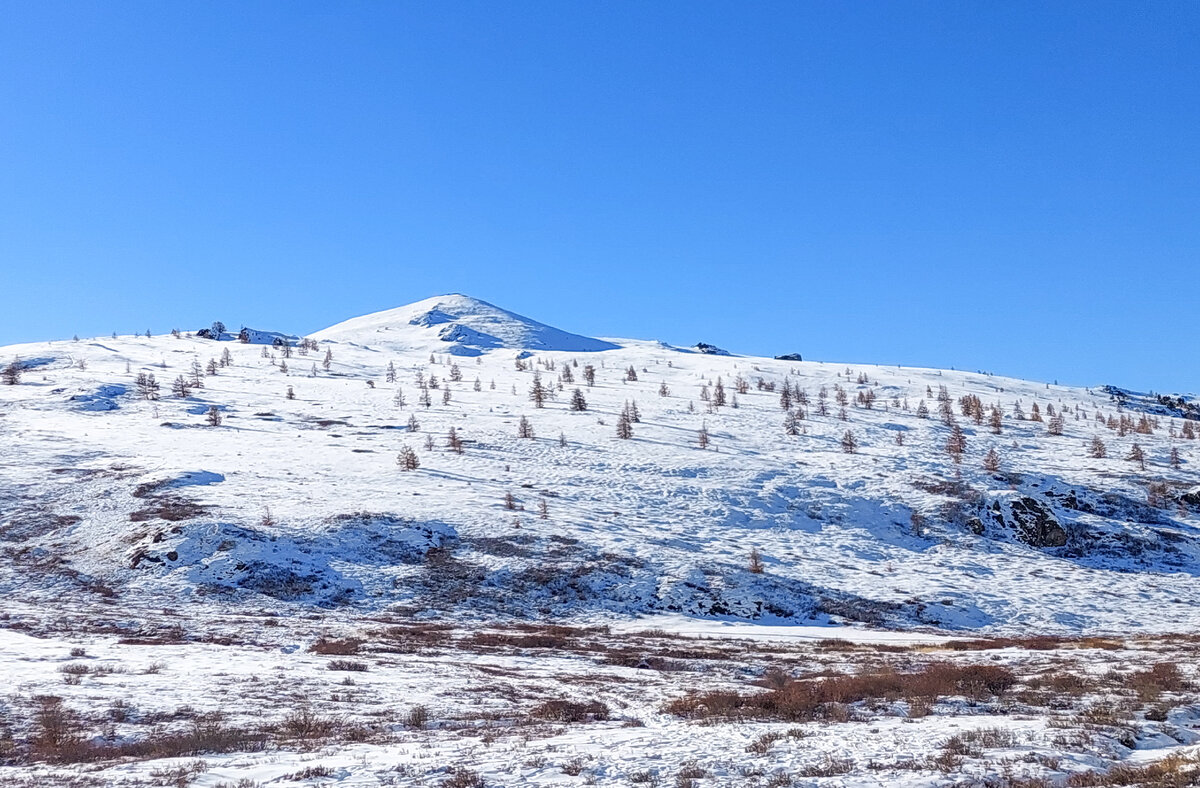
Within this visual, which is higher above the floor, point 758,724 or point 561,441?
point 561,441

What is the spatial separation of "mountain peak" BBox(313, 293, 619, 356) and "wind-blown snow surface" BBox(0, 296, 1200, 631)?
5990 centimetres

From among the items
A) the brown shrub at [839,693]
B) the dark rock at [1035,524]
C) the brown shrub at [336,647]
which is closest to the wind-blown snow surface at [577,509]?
the dark rock at [1035,524]

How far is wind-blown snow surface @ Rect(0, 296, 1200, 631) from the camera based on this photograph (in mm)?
33500

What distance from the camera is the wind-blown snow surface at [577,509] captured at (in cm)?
3350

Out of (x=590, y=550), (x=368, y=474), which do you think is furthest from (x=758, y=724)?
(x=368, y=474)

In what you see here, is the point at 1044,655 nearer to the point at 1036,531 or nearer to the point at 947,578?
the point at 947,578

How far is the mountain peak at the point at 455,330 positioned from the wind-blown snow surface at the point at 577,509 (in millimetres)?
59901

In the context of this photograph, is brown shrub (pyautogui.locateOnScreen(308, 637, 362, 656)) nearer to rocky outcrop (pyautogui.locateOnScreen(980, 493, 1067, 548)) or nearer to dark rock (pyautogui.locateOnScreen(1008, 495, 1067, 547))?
rocky outcrop (pyautogui.locateOnScreen(980, 493, 1067, 548))

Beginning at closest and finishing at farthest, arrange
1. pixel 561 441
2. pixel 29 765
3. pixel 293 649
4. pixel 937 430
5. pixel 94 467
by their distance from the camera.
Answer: pixel 29 765 → pixel 293 649 → pixel 94 467 → pixel 561 441 → pixel 937 430

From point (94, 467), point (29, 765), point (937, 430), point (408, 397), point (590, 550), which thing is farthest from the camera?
point (408, 397)

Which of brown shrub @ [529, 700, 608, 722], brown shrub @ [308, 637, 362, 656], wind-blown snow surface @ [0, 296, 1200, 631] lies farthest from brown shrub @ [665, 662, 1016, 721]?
wind-blown snow surface @ [0, 296, 1200, 631]

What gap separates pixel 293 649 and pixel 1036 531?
41081mm

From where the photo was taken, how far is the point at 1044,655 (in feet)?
76.5

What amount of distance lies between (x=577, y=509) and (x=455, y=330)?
106m
